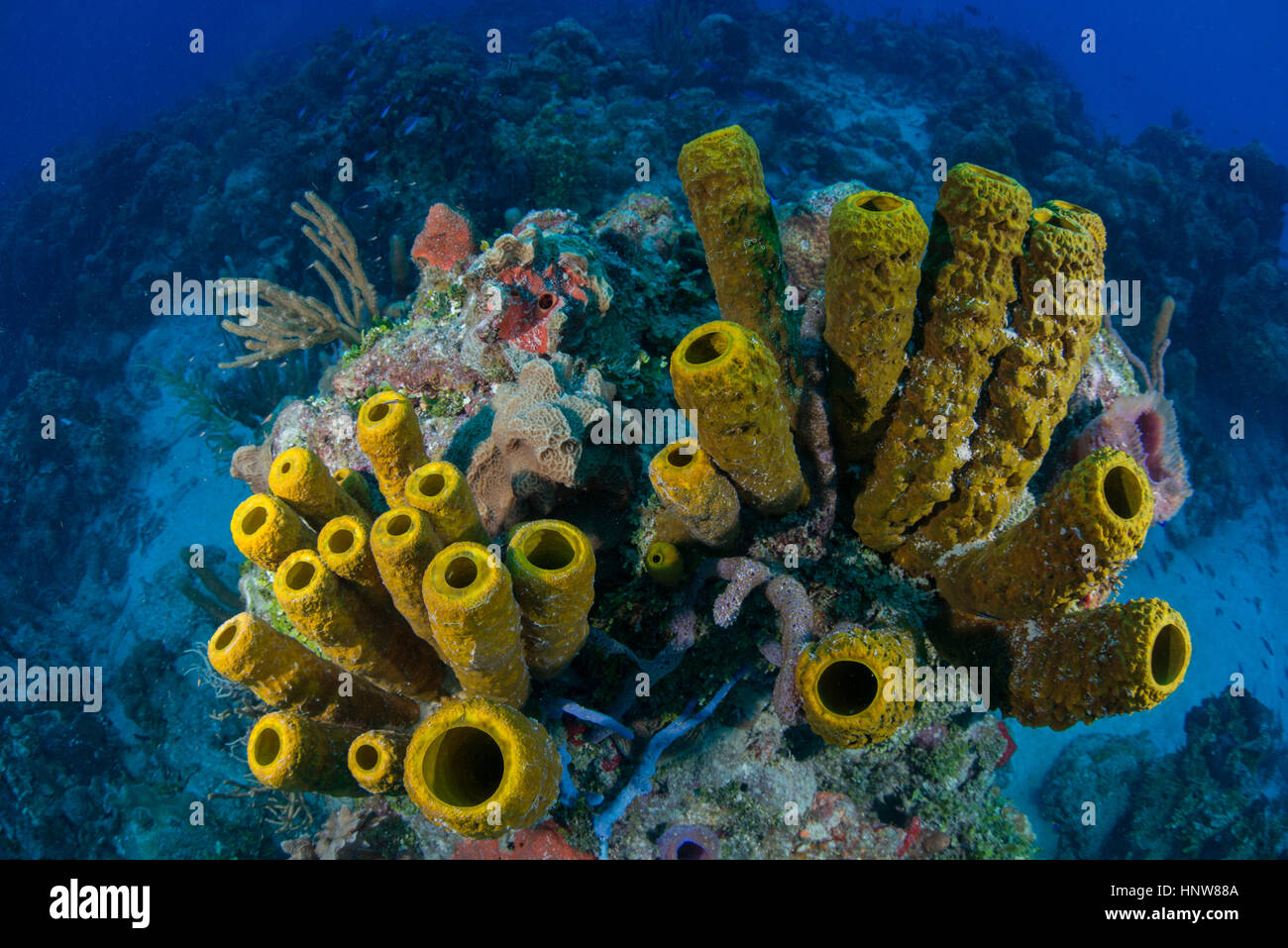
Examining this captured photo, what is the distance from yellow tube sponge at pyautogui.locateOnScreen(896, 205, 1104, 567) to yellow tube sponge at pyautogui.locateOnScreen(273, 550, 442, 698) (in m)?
2.15

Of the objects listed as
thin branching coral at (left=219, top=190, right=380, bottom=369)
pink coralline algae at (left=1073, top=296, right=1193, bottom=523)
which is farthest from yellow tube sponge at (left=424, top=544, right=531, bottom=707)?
thin branching coral at (left=219, top=190, right=380, bottom=369)

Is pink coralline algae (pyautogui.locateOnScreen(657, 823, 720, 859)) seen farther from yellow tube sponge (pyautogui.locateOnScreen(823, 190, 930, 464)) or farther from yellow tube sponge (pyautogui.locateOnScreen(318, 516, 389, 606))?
yellow tube sponge (pyautogui.locateOnScreen(823, 190, 930, 464))

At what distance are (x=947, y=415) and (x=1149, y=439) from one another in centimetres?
196

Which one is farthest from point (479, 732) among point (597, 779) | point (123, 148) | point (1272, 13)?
point (1272, 13)

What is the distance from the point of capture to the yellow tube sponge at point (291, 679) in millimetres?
1951

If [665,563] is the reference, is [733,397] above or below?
above

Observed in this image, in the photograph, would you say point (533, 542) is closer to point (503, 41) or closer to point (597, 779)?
point (597, 779)

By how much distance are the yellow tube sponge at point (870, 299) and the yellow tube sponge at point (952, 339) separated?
0.09 metres

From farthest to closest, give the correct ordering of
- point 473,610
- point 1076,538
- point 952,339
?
1. point 952,339
2. point 1076,538
3. point 473,610

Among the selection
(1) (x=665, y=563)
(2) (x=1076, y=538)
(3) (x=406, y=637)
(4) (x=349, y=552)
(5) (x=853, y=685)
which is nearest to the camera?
(2) (x=1076, y=538)

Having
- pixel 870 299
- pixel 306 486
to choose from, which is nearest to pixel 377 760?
pixel 306 486

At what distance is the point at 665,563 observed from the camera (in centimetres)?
261

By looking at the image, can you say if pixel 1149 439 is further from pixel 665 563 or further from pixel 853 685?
pixel 665 563
